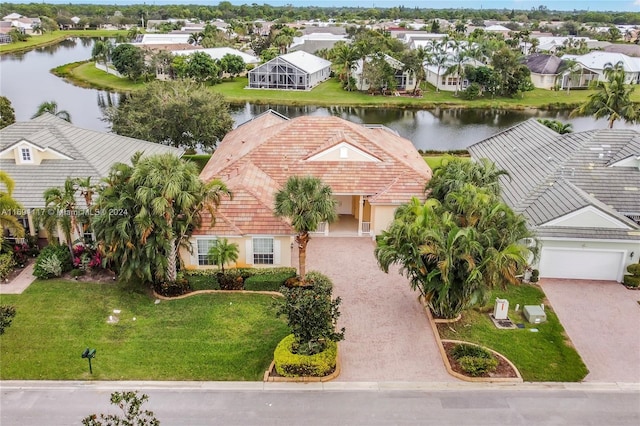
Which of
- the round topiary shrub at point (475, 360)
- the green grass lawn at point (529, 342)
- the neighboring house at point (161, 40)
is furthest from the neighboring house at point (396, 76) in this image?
the round topiary shrub at point (475, 360)

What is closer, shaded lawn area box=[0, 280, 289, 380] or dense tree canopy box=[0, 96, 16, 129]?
shaded lawn area box=[0, 280, 289, 380]

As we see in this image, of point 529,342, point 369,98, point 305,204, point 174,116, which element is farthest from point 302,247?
point 369,98

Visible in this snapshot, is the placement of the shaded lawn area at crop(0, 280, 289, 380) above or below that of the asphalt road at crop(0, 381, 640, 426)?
above

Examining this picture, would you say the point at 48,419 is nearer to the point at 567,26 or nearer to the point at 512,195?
the point at 512,195

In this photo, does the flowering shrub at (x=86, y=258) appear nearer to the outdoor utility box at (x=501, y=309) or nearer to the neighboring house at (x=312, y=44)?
the outdoor utility box at (x=501, y=309)

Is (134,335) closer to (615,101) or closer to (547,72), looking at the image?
(615,101)

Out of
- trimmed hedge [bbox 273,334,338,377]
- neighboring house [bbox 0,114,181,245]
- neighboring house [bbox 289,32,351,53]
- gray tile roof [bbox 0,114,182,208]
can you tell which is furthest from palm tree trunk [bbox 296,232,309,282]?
neighboring house [bbox 289,32,351,53]

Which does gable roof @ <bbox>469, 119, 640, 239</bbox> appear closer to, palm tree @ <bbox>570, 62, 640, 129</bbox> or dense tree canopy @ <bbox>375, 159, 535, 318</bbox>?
dense tree canopy @ <bbox>375, 159, 535, 318</bbox>
